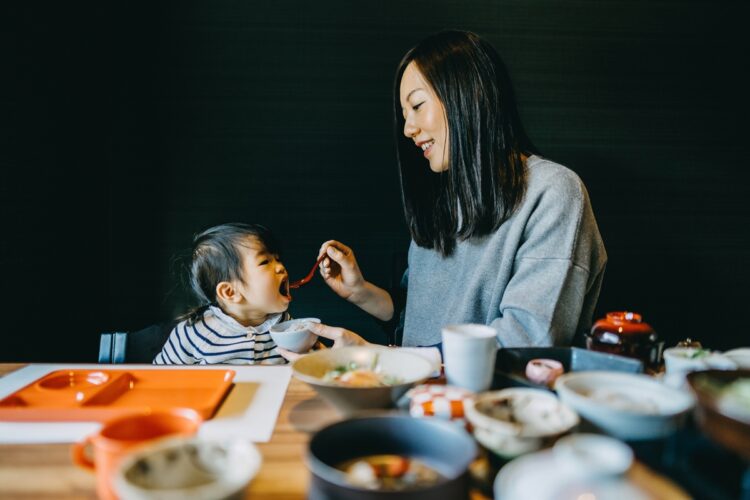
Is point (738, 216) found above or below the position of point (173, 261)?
above

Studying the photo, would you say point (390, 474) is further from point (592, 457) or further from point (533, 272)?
point (533, 272)

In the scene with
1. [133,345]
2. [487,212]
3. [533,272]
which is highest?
[487,212]

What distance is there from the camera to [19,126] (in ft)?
6.08

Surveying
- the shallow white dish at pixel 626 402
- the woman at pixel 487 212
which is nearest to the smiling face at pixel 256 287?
the woman at pixel 487 212

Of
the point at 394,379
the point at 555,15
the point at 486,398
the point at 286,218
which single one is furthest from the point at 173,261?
the point at 555,15

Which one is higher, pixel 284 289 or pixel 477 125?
pixel 477 125

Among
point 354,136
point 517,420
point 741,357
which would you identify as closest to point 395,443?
point 517,420

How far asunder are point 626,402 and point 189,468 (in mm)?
662

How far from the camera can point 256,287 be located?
2016mm

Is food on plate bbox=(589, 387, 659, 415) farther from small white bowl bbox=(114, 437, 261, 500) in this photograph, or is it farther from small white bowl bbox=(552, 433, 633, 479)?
small white bowl bbox=(114, 437, 261, 500)

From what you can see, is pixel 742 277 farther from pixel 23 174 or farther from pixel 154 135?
pixel 23 174

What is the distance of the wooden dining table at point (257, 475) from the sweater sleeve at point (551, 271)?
2.50ft

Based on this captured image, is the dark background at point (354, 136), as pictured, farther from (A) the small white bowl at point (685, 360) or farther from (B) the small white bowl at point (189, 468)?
(B) the small white bowl at point (189, 468)

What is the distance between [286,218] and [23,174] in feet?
3.37
